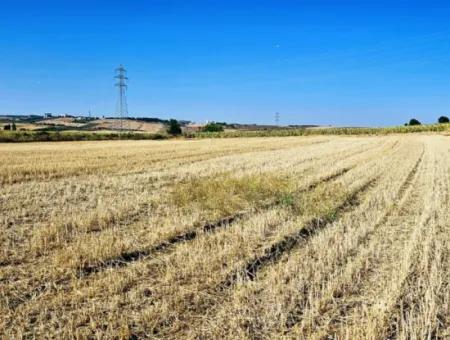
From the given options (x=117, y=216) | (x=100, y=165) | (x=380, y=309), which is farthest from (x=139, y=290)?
(x=100, y=165)

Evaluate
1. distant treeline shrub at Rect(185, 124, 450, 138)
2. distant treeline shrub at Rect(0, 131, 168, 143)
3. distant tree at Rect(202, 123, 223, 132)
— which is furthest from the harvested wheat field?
distant tree at Rect(202, 123, 223, 132)

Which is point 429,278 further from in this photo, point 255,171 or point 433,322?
point 255,171

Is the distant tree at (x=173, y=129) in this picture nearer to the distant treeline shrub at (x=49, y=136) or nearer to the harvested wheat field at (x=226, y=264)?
the distant treeline shrub at (x=49, y=136)

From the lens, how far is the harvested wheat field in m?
4.66

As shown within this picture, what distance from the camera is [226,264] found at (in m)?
6.48

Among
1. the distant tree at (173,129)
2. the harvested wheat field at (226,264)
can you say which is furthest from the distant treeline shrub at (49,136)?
the harvested wheat field at (226,264)

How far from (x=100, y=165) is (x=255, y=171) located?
7.53 meters

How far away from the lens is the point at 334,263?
6.51 meters

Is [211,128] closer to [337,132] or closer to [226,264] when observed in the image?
[337,132]

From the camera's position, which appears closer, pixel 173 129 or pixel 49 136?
pixel 49 136

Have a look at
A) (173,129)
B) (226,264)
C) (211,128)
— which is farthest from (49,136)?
(226,264)

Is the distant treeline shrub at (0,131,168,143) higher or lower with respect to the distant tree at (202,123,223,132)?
lower

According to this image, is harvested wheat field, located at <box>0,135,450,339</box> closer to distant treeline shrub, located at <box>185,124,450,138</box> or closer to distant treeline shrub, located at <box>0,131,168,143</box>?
distant treeline shrub, located at <box>0,131,168,143</box>

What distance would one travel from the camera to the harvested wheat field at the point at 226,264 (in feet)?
15.3
